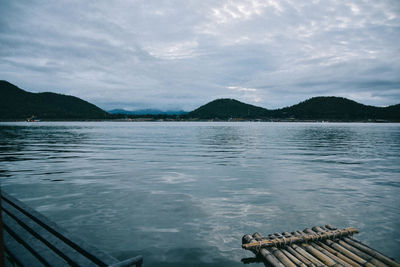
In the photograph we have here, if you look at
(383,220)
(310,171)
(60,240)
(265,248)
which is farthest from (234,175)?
(60,240)

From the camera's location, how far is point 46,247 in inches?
215

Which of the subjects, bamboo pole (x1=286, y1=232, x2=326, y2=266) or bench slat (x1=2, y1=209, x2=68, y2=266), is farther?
bamboo pole (x1=286, y1=232, x2=326, y2=266)

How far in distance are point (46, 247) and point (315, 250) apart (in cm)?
744

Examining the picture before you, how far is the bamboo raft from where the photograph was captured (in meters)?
7.29

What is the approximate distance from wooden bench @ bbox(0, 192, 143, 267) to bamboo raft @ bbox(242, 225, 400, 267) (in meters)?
4.55

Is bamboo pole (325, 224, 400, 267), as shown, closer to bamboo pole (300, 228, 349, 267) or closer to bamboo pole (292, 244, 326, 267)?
bamboo pole (300, 228, 349, 267)

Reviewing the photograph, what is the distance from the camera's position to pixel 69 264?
4.94 m

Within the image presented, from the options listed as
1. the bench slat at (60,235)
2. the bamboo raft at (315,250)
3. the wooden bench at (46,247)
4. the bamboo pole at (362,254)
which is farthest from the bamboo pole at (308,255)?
the bench slat at (60,235)

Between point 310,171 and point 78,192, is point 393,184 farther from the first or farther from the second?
point 78,192

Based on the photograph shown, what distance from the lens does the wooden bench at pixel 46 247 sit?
4.86 metres

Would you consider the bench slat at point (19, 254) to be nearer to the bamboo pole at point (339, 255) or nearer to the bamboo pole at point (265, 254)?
the bamboo pole at point (265, 254)

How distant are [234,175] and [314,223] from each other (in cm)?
945

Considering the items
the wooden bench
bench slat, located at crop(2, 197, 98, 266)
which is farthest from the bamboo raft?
bench slat, located at crop(2, 197, 98, 266)

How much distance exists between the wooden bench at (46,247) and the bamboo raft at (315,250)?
4.55 meters
